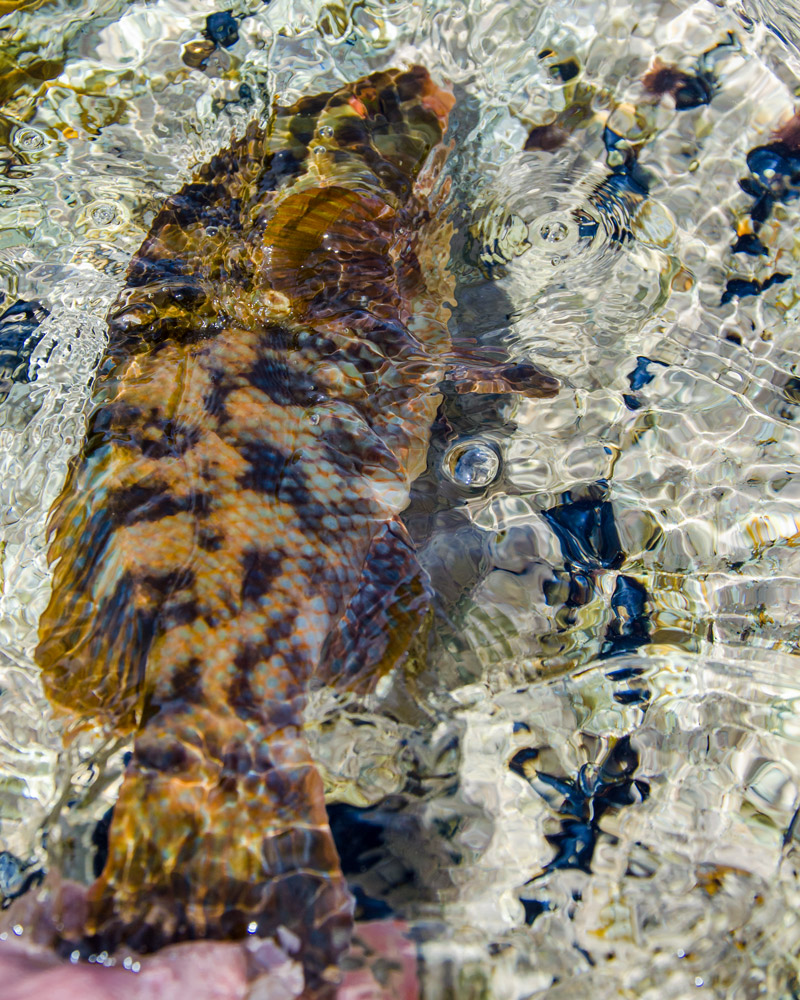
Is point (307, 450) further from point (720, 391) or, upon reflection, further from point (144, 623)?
point (720, 391)

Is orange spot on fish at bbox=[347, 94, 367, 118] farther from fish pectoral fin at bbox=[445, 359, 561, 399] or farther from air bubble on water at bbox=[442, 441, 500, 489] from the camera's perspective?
air bubble on water at bbox=[442, 441, 500, 489]

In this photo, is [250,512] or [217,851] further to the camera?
[250,512]

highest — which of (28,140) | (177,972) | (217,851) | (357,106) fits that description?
(357,106)

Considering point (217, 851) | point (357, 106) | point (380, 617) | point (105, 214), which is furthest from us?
point (105, 214)

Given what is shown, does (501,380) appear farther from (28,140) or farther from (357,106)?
(28,140)

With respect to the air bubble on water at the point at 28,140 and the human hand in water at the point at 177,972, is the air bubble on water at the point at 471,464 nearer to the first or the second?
the human hand in water at the point at 177,972

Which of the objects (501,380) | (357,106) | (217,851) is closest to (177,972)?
(217,851)

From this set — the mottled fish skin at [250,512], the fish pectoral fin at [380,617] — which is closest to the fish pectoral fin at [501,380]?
the mottled fish skin at [250,512]

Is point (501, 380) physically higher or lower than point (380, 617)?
higher
